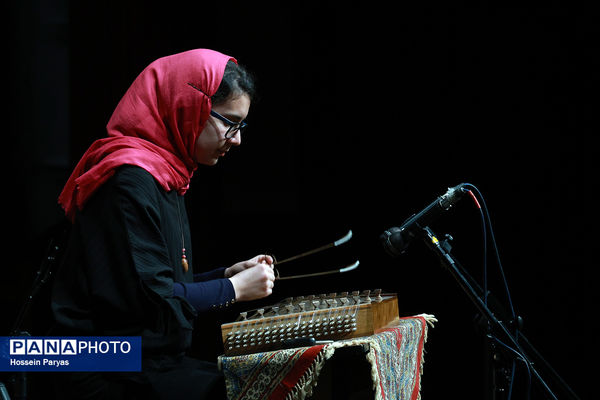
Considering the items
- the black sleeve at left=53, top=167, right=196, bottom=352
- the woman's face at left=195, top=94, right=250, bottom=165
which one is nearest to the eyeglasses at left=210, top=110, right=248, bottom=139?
the woman's face at left=195, top=94, right=250, bottom=165

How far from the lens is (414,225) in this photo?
5.94 feet

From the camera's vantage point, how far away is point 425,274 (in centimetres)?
297

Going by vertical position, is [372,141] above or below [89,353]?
above

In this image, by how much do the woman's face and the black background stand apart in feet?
3.98

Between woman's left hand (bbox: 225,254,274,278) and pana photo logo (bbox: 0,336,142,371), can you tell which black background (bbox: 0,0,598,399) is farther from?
pana photo logo (bbox: 0,336,142,371)

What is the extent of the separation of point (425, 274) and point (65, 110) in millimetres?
1966

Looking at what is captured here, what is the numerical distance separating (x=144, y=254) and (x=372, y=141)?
1718 mm

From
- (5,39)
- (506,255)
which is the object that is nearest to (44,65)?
(5,39)

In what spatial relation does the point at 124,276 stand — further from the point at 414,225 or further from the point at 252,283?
the point at 414,225

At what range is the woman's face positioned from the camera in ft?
6.17

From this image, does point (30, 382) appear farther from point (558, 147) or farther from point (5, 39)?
point (558, 147)

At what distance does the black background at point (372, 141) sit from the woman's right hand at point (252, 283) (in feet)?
4.33

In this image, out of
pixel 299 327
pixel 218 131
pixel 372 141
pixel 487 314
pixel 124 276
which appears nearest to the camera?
pixel 124 276

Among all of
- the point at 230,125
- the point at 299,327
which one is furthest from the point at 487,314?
the point at 230,125
